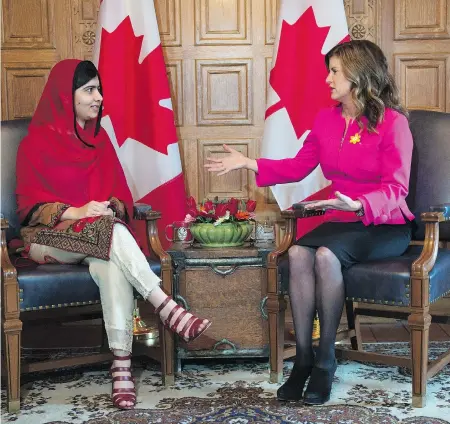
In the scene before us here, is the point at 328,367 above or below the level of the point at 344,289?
below

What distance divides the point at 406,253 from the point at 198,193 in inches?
58.3

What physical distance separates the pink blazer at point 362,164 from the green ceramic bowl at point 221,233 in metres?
0.22

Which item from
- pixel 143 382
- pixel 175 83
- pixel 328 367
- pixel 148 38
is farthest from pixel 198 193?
pixel 328 367

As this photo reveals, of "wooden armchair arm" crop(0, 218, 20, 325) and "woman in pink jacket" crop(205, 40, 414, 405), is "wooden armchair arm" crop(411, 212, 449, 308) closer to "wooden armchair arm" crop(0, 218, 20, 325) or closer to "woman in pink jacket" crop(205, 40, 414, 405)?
"woman in pink jacket" crop(205, 40, 414, 405)

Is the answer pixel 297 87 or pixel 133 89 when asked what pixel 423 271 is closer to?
pixel 297 87

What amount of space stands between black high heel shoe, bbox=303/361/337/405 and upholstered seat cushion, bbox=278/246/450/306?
0.29 m

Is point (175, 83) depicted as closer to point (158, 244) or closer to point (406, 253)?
point (158, 244)

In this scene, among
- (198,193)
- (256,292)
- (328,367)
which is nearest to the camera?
(328,367)

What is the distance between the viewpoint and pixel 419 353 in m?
2.46

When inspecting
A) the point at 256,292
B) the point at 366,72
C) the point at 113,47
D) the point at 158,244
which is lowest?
the point at 256,292

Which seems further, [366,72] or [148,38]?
[148,38]

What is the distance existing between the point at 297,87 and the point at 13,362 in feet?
6.62

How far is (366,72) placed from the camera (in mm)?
2711

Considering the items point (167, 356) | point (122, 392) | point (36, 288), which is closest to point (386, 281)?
point (167, 356)
